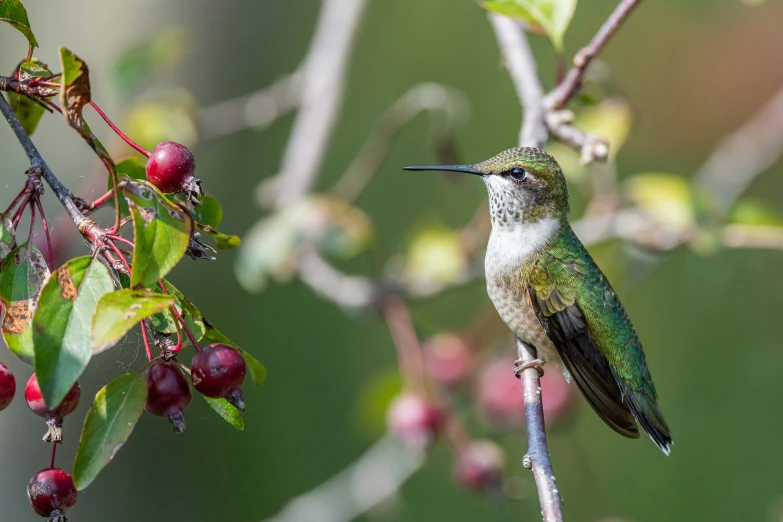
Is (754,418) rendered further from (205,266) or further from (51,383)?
(51,383)

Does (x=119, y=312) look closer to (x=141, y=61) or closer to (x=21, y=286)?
(x=21, y=286)

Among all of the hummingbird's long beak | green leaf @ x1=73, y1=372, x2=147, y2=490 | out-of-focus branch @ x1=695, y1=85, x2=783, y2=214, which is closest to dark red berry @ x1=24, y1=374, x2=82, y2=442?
green leaf @ x1=73, y1=372, x2=147, y2=490

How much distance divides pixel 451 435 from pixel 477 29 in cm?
495

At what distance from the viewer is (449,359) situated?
329 cm

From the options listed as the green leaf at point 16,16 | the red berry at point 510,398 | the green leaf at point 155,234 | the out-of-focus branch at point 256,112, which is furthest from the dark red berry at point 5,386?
the out-of-focus branch at point 256,112

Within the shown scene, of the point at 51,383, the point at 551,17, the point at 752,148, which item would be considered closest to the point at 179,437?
the point at 752,148

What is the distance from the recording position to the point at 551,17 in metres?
1.95

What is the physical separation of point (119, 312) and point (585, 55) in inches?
49.6

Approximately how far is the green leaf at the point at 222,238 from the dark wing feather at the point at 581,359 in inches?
46.2

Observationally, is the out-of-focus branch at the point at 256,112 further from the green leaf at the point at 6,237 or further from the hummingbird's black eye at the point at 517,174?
the green leaf at the point at 6,237

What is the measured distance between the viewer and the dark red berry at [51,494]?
1.26m

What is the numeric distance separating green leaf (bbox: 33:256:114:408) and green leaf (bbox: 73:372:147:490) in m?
0.08

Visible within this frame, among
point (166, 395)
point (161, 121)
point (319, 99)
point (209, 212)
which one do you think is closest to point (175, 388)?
point (166, 395)

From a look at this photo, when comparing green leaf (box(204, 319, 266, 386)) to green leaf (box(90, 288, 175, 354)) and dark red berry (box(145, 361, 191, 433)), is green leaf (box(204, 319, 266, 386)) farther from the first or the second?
green leaf (box(90, 288, 175, 354))
